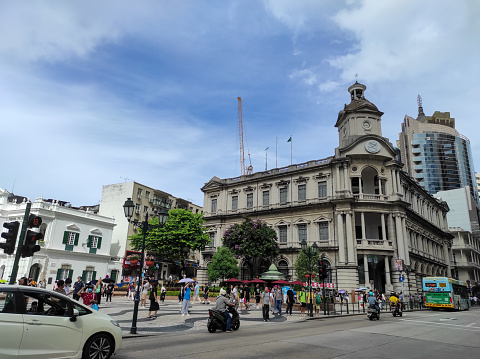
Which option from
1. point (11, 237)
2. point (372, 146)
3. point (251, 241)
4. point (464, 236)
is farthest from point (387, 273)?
point (464, 236)

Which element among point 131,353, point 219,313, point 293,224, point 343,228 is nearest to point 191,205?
point 293,224

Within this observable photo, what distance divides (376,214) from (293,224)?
402 inches

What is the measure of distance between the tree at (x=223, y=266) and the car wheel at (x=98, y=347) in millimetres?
34724

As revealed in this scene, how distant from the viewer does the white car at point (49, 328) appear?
20.7 feet

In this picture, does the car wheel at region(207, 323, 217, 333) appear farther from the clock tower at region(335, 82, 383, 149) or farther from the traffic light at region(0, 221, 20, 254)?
the clock tower at region(335, 82, 383, 149)

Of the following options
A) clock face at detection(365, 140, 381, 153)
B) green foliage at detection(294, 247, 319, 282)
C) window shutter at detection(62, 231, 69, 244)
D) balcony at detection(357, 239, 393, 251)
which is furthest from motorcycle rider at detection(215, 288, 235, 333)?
clock face at detection(365, 140, 381, 153)

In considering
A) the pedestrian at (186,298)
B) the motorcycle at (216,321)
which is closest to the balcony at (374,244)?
the pedestrian at (186,298)

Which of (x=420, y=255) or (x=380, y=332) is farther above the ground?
(x=420, y=255)

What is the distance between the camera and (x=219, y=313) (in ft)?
44.8

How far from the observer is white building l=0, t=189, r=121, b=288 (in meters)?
37.5

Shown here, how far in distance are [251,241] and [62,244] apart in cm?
2158

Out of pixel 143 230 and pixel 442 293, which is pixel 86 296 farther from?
pixel 442 293

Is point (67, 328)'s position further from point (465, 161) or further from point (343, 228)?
point (465, 161)

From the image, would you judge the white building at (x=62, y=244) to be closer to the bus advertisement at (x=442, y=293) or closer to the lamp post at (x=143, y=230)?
the lamp post at (x=143, y=230)
